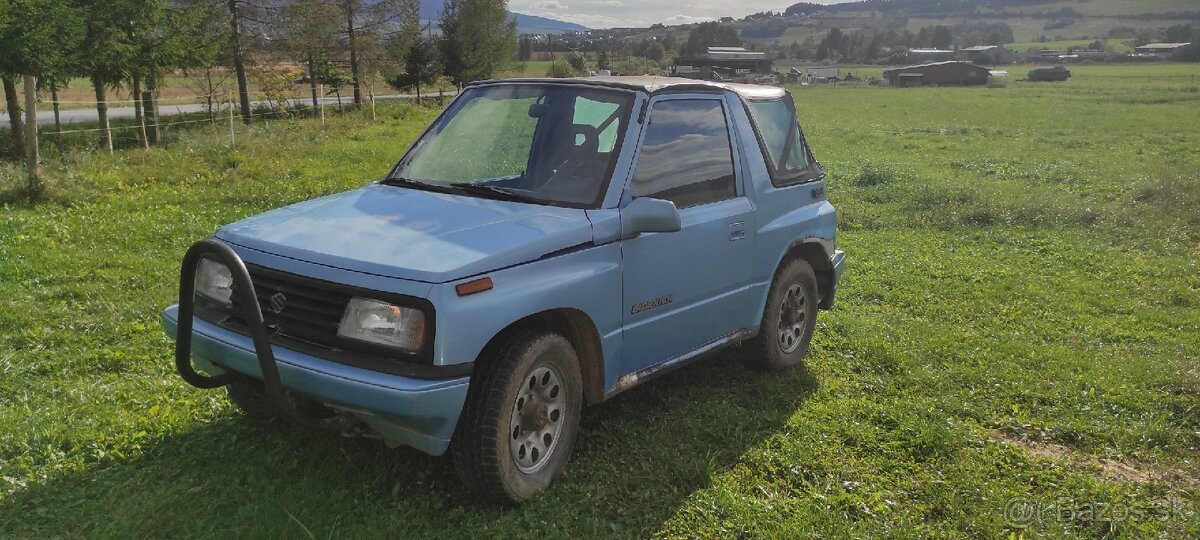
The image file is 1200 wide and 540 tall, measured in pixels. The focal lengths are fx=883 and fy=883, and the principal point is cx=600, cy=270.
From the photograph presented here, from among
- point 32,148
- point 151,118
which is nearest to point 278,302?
point 32,148

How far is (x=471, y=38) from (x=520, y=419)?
128 ft

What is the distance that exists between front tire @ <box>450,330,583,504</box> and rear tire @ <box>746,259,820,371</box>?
1.85m

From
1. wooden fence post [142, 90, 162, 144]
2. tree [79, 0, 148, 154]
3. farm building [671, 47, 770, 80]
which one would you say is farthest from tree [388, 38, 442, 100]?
tree [79, 0, 148, 154]

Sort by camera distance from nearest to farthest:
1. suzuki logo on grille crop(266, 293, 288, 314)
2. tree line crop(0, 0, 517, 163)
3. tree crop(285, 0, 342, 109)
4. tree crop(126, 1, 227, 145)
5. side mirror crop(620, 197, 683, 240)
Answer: suzuki logo on grille crop(266, 293, 288, 314)
side mirror crop(620, 197, 683, 240)
tree line crop(0, 0, 517, 163)
tree crop(126, 1, 227, 145)
tree crop(285, 0, 342, 109)

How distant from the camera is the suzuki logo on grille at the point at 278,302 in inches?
144

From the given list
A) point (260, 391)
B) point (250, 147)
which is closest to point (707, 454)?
point (260, 391)

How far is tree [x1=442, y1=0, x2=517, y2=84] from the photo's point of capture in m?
40.6

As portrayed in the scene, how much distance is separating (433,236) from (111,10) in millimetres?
17637

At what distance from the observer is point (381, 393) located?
3355 mm

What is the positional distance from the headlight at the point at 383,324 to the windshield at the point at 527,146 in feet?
3.76

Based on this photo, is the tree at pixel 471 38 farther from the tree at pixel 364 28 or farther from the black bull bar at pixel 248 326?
the black bull bar at pixel 248 326

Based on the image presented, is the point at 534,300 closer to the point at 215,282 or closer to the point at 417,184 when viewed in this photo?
the point at 417,184

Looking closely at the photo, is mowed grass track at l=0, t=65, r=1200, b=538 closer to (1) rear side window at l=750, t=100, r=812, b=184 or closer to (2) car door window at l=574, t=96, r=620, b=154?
(1) rear side window at l=750, t=100, r=812, b=184

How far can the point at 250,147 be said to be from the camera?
1588 centimetres
